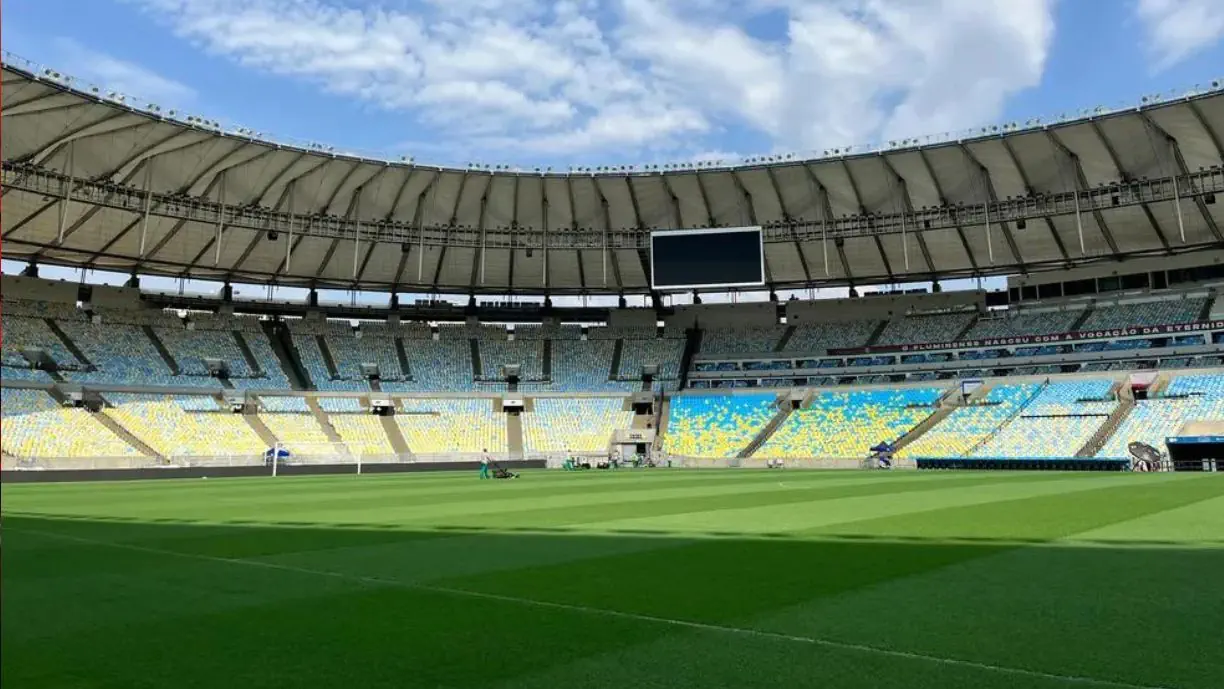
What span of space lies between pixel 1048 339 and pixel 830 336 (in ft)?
50.2

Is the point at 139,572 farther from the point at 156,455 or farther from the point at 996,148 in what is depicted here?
the point at 996,148

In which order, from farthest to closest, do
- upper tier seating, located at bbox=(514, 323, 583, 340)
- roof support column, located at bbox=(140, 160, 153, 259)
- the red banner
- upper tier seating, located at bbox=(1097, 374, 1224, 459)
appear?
upper tier seating, located at bbox=(514, 323, 583, 340) → the red banner → roof support column, located at bbox=(140, 160, 153, 259) → upper tier seating, located at bbox=(1097, 374, 1224, 459)

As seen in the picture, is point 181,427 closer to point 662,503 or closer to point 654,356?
point 654,356

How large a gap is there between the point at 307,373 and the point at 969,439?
146 feet

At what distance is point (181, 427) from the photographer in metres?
47.4

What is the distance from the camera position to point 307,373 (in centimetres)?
5903

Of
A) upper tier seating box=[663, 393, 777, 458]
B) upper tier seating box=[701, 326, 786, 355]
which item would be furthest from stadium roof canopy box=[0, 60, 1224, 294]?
upper tier seating box=[663, 393, 777, 458]

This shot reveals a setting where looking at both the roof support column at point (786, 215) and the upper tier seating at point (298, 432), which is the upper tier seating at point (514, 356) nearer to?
the upper tier seating at point (298, 432)

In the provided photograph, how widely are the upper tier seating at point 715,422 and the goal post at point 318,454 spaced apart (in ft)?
67.7

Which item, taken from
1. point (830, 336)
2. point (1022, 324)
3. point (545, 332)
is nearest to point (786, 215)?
point (830, 336)

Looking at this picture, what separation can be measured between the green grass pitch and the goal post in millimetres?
31136

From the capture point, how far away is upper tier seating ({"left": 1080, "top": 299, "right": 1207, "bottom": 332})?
5150 centimetres

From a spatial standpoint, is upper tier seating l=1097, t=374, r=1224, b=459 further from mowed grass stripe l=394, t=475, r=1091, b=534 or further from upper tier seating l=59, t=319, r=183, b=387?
upper tier seating l=59, t=319, r=183, b=387

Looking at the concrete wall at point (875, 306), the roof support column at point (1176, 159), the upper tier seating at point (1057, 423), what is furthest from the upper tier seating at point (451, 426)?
the roof support column at point (1176, 159)
